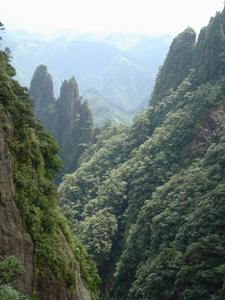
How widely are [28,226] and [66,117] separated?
249ft

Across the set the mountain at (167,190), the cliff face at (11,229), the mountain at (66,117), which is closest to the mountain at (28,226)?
the cliff face at (11,229)

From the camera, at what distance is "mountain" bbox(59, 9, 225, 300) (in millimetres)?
42719

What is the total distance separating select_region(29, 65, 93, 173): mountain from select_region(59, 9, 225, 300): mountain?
16.6 feet

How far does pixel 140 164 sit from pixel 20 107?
36979 mm

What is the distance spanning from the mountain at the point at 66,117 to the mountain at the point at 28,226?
64224 millimetres

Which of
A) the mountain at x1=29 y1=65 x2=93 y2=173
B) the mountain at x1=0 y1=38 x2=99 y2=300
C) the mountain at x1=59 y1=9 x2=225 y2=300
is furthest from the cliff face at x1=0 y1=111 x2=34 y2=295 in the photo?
the mountain at x1=29 y1=65 x2=93 y2=173

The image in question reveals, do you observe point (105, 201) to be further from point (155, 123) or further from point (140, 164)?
point (155, 123)

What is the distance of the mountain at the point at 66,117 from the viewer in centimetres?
9616

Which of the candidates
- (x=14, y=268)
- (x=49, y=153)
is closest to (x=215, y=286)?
(x=49, y=153)

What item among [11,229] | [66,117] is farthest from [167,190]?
[66,117]

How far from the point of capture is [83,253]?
112 feet

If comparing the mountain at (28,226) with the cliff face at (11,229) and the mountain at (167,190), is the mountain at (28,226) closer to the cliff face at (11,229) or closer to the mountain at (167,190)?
the cliff face at (11,229)

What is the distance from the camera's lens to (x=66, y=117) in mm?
99438

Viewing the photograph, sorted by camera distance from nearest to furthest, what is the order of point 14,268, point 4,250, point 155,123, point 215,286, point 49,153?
point 14,268, point 4,250, point 49,153, point 215,286, point 155,123
